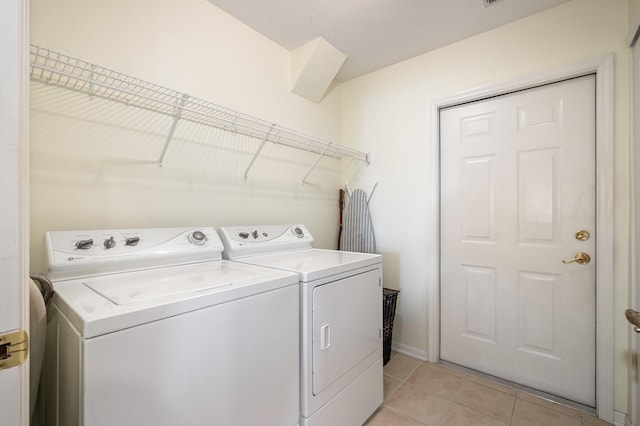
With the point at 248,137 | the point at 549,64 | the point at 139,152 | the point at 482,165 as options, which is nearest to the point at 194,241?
the point at 139,152

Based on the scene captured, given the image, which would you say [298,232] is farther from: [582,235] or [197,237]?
[582,235]

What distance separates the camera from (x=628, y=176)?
162cm

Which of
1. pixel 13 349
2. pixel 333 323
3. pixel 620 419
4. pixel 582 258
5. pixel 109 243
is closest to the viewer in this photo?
pixel 13 349

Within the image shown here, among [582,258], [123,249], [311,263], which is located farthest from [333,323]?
[582,258]

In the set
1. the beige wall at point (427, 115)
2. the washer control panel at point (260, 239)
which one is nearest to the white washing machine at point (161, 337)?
the washer control panel at point (260, 239)

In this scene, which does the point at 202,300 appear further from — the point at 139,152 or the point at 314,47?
the point at 314,47

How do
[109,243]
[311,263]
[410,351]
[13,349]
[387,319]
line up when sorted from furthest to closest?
[410,351], [387,319], [311,263], [109,243], [13,349]

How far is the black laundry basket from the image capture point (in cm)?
226

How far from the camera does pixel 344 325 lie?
1.44 m

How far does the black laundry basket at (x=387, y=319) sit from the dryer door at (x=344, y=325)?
535 mm

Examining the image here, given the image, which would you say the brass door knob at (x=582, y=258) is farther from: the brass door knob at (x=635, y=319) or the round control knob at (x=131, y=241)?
the round control knob at (x=131, y=241)

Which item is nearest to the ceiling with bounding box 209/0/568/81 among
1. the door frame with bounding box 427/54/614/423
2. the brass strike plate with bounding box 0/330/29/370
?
the door frame with bounding box 427/54/614/423

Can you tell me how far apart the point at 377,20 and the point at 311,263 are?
1.74m

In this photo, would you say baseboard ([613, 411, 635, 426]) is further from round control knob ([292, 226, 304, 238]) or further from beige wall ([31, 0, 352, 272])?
beige wall ([31, 0, 352, 272])
